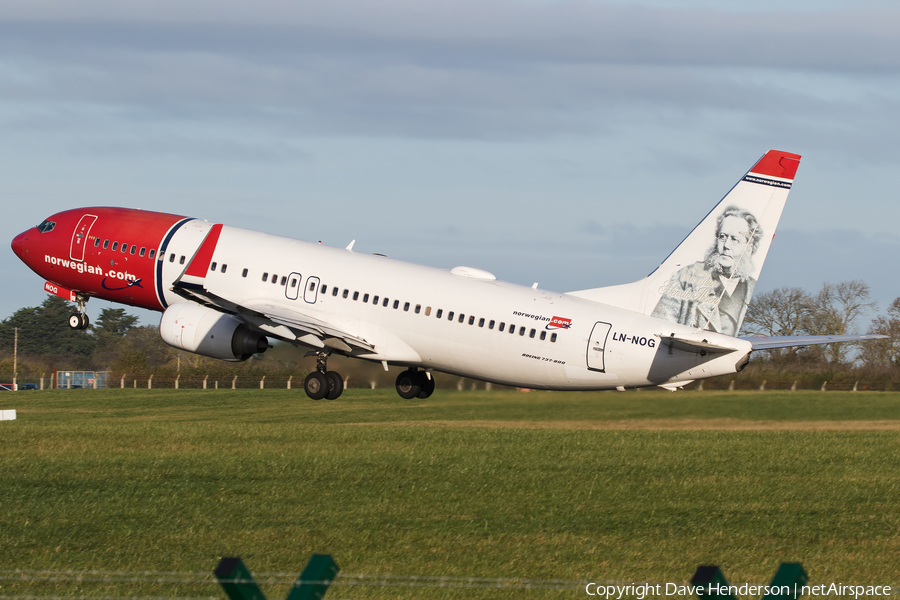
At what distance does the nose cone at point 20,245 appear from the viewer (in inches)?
1843

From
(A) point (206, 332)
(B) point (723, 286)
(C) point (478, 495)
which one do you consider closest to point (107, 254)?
(A) point (206, 332)

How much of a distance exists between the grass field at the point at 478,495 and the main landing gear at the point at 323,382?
2.74 m

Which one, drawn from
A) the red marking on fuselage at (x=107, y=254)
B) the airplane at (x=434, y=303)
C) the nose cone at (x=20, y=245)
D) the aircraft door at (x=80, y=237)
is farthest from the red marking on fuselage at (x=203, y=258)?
the nose cone at (x=20, y=245)

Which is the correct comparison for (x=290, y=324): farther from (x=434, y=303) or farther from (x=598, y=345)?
(x=598, y=345)

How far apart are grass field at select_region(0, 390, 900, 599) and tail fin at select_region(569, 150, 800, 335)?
12.0 ft

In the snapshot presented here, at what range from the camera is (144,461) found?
42906mm

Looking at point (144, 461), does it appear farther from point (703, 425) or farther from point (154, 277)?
point (703, 425)

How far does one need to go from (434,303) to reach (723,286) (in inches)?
385

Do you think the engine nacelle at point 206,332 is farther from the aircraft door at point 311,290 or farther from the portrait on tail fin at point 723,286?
the portrait on tail fin at point 723,286

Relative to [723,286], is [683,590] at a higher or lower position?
lower

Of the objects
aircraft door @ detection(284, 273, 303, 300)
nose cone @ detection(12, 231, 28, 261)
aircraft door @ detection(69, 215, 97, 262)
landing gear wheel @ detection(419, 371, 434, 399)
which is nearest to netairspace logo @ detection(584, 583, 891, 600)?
landing gear wheel @ detection(419, 371, 434, 399)

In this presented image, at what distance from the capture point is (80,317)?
45906 mm

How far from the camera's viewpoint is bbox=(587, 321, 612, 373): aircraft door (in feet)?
118

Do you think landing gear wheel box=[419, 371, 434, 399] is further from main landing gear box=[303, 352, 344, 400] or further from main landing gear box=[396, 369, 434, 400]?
main landing gear box=[303, 352, 344, 400]
